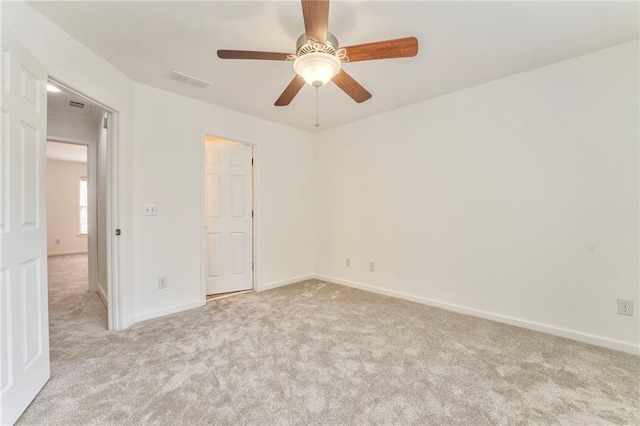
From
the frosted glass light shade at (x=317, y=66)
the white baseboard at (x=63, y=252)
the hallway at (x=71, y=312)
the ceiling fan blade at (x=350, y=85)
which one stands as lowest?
the hallway at (x=71, y=312)

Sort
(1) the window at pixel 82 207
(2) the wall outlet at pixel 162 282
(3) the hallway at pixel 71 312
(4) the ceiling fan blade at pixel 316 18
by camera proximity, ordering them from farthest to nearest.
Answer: (1) the window at pixel 82 207
(2) the wall outlet at pixel 162 282
(3) the hallway at pixel 71 312
(4) the ceiling fan blade at pixel 316 18

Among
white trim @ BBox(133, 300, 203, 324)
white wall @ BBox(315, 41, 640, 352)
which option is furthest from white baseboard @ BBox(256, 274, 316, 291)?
white wall @ BBox(315, 41, 640, 352)

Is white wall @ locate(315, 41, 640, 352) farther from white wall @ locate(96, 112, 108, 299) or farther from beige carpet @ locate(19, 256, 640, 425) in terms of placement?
white wall @ locate(96, 112, 108, 299)

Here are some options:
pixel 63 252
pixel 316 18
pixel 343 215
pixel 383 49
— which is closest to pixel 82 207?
pixel 63 252

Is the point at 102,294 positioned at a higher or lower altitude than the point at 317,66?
lower

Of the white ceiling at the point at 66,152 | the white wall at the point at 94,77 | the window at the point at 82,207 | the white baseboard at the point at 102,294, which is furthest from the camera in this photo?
the window at the point at 82,207

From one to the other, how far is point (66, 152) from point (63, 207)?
5.54 ft

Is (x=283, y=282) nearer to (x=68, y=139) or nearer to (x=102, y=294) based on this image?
(x=102, y=294)

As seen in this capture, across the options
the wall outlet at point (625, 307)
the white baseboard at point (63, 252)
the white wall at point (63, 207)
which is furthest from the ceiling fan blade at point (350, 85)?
the white baseboard at point (63, 252)

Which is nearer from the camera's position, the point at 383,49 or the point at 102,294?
the point at 383,49

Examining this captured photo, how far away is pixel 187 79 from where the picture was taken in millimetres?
2605

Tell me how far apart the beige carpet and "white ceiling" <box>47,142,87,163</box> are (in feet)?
14.5

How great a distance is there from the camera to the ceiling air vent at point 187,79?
8.23ft

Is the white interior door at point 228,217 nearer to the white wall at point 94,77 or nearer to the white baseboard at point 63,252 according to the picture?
the white wall at point 94,77
